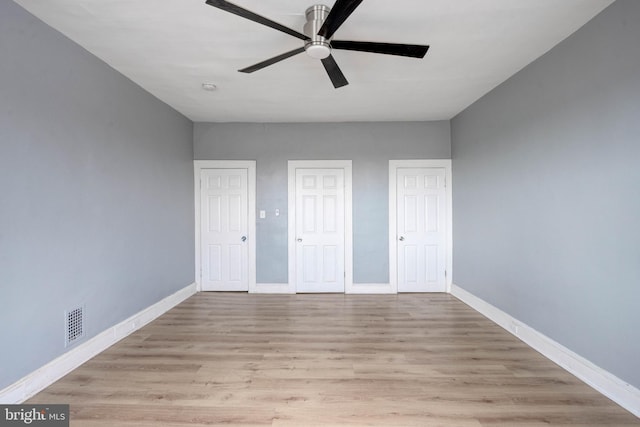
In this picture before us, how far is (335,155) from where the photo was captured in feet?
14.7

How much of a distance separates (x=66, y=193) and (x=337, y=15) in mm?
2417

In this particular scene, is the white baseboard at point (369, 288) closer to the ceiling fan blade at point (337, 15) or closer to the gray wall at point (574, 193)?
the gray wall at point (574, 193)

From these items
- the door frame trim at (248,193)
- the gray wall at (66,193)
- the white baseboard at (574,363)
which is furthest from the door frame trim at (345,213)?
the white baseboard at (574,363)

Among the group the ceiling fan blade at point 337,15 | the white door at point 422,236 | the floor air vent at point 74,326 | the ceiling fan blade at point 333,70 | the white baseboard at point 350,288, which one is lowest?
the white baseboard at point 350,288

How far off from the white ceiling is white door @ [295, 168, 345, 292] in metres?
1.18

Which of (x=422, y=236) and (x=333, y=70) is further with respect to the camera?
(x=422, y=236)

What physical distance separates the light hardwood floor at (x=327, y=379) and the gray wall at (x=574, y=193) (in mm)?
431

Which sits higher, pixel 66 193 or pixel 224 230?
pixel 66 193

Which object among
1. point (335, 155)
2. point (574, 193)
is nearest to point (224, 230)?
point (335, 155)

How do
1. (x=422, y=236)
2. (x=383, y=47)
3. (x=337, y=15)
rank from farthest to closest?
(x=422, y=236) < (x=383, y=47) < (x=337, y=15)

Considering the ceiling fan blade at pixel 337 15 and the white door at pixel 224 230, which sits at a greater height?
the ceiling fan blade at pixel 337 15

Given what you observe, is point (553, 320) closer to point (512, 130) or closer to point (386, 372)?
point (386, 372)

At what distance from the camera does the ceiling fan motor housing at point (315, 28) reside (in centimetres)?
190

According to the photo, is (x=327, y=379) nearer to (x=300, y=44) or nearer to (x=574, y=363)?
(x=574, y=363)
